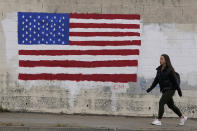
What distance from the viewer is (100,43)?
37.7 feet

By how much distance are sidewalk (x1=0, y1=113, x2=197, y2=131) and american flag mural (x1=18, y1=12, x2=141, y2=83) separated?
1.04 metres

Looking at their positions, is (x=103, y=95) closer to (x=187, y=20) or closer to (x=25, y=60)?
(x=25, y=60)

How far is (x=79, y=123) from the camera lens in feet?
33.2

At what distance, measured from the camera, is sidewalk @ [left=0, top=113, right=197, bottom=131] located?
9.29 metres

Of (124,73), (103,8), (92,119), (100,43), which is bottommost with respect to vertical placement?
(92,119)

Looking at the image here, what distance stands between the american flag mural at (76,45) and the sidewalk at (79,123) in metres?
1.04

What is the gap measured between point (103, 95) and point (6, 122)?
2.77m

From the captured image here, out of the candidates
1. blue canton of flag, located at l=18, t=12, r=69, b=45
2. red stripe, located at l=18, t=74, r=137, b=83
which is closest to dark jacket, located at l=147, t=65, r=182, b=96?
red stripe, located at l=18, t=74, r=137, b=83

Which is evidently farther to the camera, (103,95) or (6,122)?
(103,95)

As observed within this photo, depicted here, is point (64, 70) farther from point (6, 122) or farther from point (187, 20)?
point (187, 20)

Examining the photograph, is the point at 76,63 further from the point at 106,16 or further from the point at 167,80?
the point at 167,80

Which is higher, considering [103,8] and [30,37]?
[103,8]

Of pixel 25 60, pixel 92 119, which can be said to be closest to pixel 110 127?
pixel 92 119

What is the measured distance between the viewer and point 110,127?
376 inches
